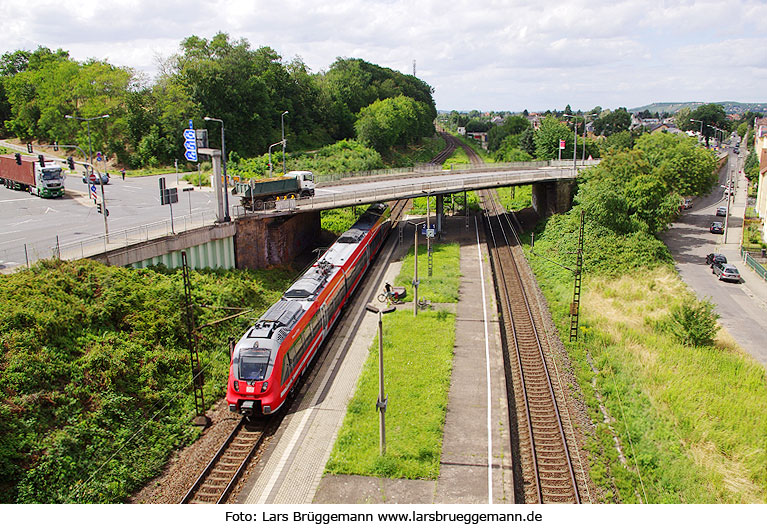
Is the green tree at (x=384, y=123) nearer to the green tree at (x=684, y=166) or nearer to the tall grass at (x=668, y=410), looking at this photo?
the green tree at (x=684, y=166)

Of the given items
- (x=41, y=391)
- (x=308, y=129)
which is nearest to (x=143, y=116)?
(x=308, y=129)

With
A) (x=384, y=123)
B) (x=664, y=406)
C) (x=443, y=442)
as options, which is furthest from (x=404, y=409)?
(x=384, y=123)

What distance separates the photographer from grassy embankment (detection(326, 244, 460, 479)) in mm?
20375

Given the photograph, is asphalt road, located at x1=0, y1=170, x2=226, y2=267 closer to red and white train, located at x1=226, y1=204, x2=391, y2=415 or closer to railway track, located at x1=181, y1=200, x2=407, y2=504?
red and white train, located at x1=226, y1=204, x2=391, y2=415

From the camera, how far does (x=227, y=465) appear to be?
20906 millimetres

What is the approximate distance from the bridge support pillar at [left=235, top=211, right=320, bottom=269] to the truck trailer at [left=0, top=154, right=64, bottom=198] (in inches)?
786

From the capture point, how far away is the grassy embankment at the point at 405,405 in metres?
20.4

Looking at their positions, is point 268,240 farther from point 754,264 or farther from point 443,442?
point 754,264

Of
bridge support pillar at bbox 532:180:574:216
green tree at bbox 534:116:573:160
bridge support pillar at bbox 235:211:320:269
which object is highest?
green tree at bbox 534:116:573:160

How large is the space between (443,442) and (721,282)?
3296 centimetres

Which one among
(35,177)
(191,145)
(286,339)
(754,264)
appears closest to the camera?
(286,339)

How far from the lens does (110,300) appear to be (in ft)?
88.0

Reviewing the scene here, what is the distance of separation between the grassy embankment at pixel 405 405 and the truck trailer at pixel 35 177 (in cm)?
3177

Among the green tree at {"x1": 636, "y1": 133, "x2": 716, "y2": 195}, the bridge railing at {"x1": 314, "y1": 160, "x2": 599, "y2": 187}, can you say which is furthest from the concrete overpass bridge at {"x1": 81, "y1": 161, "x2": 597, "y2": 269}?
the green tree at {"x1": 636, "y1": 133, "x2": 716, "y2": 195}
